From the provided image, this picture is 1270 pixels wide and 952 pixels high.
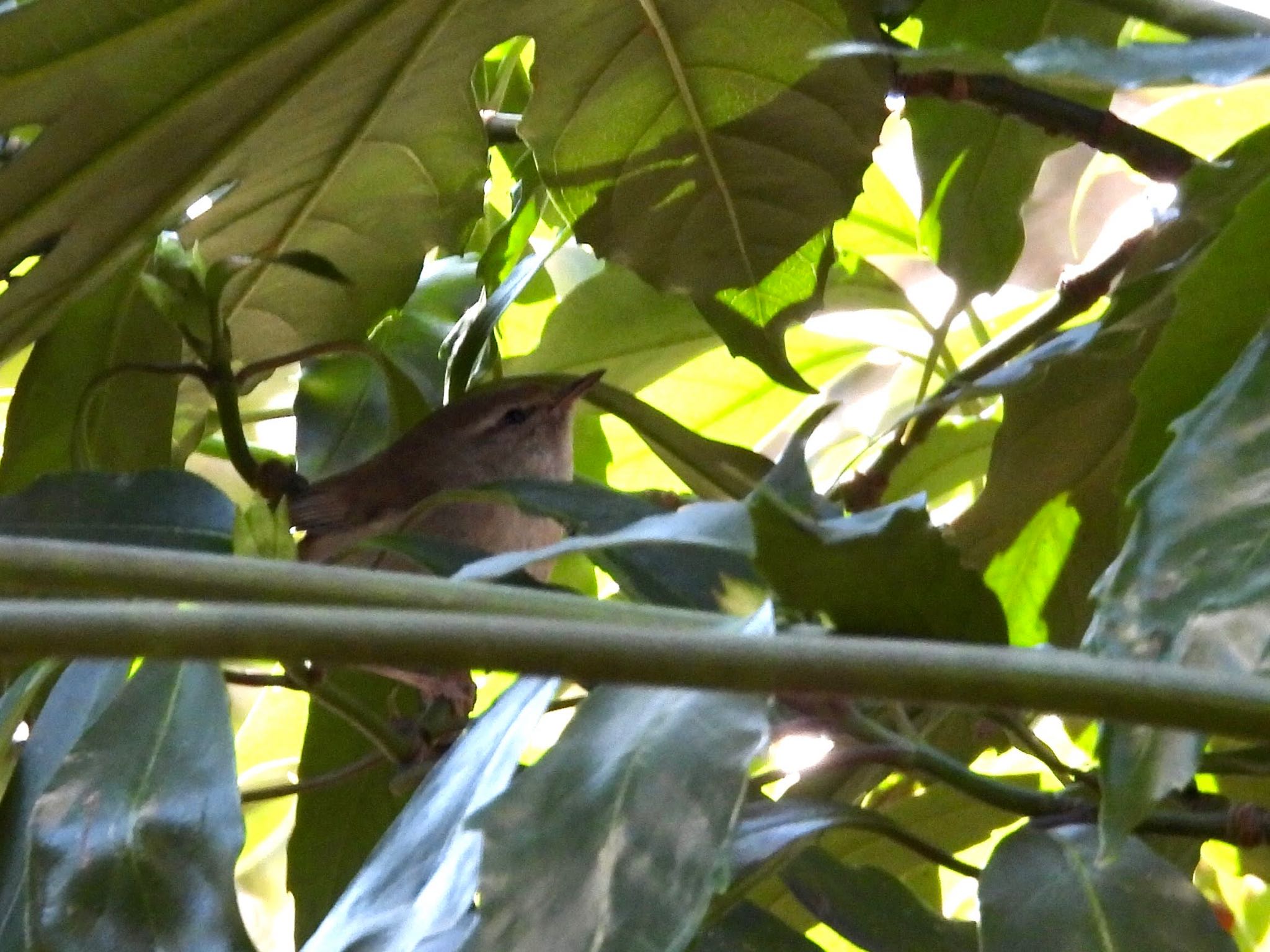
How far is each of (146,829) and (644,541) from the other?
22 cm

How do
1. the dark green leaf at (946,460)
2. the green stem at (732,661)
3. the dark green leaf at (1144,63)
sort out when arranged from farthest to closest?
the dark green leaf at (946,460) → the dark green leaf at (1144,63) → the green stem at (732,661)

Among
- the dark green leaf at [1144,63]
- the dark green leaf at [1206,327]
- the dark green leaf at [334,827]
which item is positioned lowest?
the dark green leaf at [334,827]

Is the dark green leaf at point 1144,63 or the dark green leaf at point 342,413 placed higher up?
the dark green leaf at point 1144,63

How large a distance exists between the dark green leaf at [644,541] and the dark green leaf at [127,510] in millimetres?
134

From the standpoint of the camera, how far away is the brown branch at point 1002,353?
83 centimetres

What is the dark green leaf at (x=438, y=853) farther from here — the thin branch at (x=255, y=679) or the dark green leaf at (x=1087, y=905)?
the thin branch at (x=255, y=679)

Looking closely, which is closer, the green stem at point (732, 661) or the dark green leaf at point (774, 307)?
the green stem at point (732, 661)

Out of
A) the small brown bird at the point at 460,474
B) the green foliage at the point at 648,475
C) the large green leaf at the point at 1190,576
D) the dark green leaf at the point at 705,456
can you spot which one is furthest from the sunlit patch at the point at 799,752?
the small brown bird at the point at 460,474

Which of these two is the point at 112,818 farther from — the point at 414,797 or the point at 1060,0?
the point at 1060,0

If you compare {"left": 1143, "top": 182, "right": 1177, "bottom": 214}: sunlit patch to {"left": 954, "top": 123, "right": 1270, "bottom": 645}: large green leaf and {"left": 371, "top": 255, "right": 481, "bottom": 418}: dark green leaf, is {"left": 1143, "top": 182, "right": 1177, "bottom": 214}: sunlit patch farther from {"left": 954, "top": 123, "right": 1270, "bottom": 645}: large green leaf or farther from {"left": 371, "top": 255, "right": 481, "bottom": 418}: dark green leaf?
{"left": 371, "top": 255, "right": 481, "bottom": 418}: dark green leaf

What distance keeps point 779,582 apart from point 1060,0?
1.79 feet

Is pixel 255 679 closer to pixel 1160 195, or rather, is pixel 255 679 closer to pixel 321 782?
pixel 321 782

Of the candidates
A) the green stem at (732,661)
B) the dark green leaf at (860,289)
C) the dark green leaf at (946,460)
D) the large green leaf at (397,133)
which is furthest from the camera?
the dark green leaf at (860,289)

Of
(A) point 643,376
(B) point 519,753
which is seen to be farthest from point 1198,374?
(A) point 643,376
